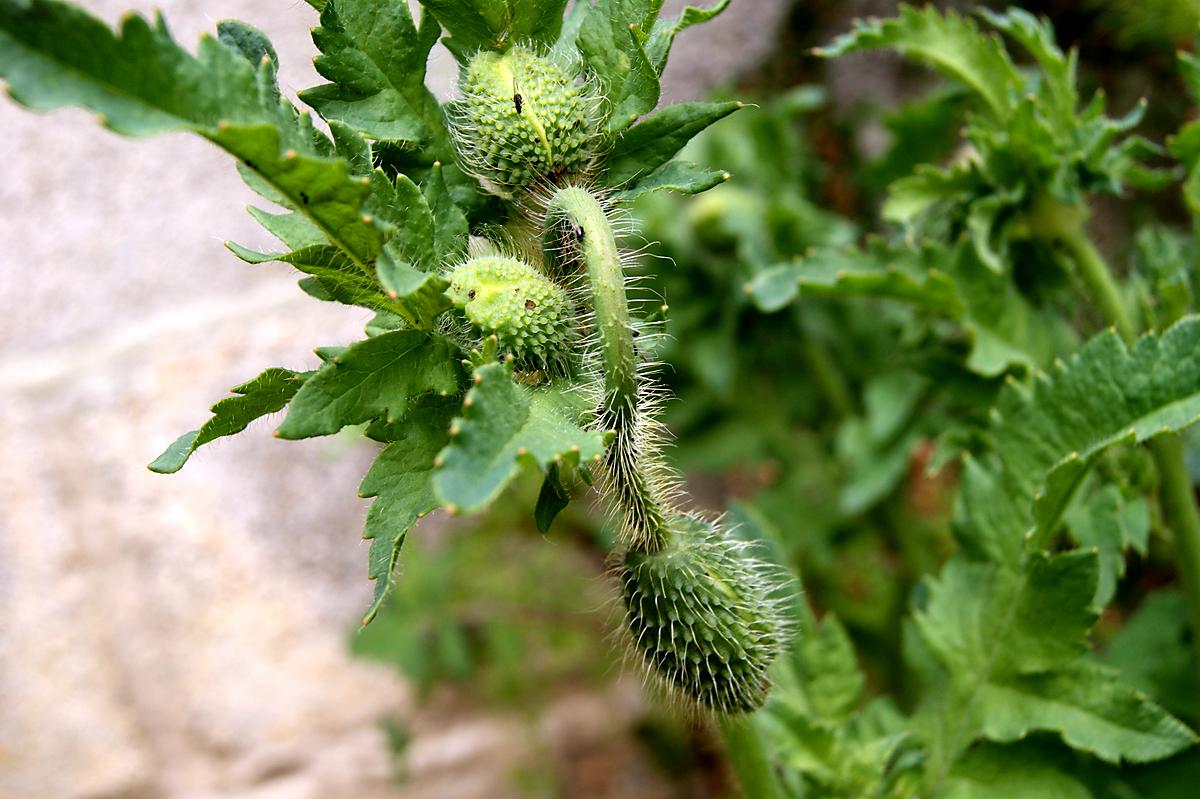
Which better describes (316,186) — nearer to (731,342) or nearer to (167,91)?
(167,91)

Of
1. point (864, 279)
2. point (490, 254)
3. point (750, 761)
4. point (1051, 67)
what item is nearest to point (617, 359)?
point (490, 254)

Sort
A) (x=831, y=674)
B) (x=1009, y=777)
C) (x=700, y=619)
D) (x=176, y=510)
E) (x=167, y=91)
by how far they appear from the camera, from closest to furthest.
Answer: (x=167, y=91), (x=700, y=619), (x=1009, y=777), (x=831, y=674), (x=176, y=510)

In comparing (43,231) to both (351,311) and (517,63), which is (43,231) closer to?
(351,311)

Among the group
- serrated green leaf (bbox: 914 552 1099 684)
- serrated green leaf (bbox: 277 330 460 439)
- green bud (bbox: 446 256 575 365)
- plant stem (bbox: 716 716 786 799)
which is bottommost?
plant stem (bbox: 716 716 786 799)

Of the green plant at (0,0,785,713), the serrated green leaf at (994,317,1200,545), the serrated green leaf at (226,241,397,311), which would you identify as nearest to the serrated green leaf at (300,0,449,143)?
the green plant at (0,0,785,713)

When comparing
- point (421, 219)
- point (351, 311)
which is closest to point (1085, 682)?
point (421, 219)

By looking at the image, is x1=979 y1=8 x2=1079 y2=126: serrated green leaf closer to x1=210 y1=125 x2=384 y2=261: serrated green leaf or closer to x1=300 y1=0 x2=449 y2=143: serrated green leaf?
x1=300 y1=0 x2=449 y2=143: serrated green leaf
